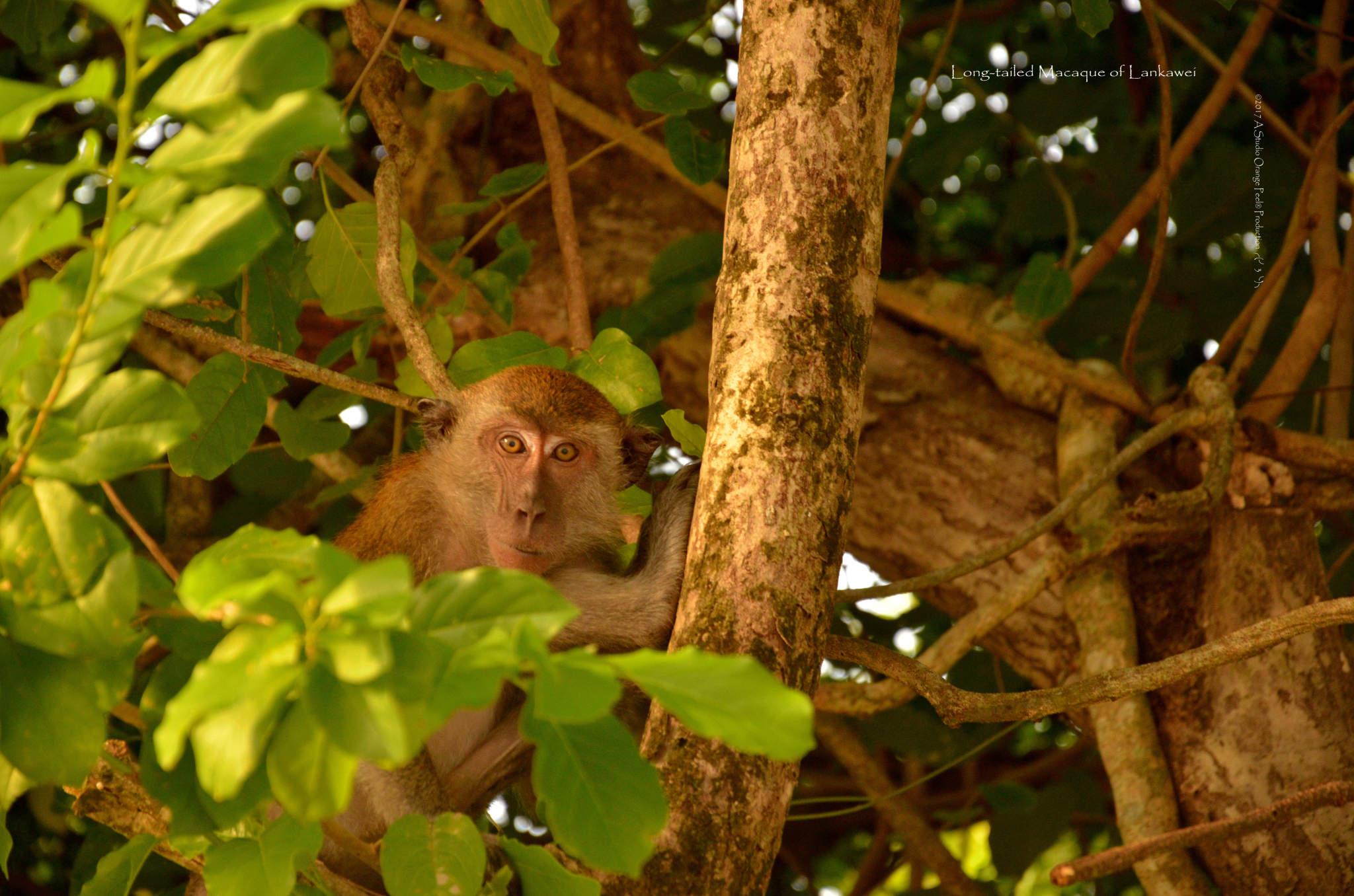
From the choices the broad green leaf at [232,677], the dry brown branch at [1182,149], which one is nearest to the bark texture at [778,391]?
the broad green leaf at [232,677]

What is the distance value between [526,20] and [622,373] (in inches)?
34.5

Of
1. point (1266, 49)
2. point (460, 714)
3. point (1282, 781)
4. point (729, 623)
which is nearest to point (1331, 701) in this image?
point (1282, 781)

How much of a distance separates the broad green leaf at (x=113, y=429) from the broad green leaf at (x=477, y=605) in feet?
1.09

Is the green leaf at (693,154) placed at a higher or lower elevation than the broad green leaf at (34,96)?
higher

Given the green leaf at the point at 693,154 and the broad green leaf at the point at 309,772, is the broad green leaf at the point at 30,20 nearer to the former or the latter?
the green leaf at the point at 693,154

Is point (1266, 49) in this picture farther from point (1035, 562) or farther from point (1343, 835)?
point (1343, 835)

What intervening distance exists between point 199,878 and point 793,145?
7.70 ft

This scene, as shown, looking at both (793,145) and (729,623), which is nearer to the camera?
(729,623)

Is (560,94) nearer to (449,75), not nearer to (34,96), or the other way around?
(449,75)

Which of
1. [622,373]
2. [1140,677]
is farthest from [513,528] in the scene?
[1140,677]

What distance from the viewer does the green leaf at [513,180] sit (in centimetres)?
346

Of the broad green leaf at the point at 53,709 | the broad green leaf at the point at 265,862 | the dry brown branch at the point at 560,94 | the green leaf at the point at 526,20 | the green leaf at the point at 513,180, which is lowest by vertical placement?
the broad green leaf at the point at 265,862

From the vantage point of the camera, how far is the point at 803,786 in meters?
5.38

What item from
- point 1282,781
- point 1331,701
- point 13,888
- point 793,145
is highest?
point 793,145
